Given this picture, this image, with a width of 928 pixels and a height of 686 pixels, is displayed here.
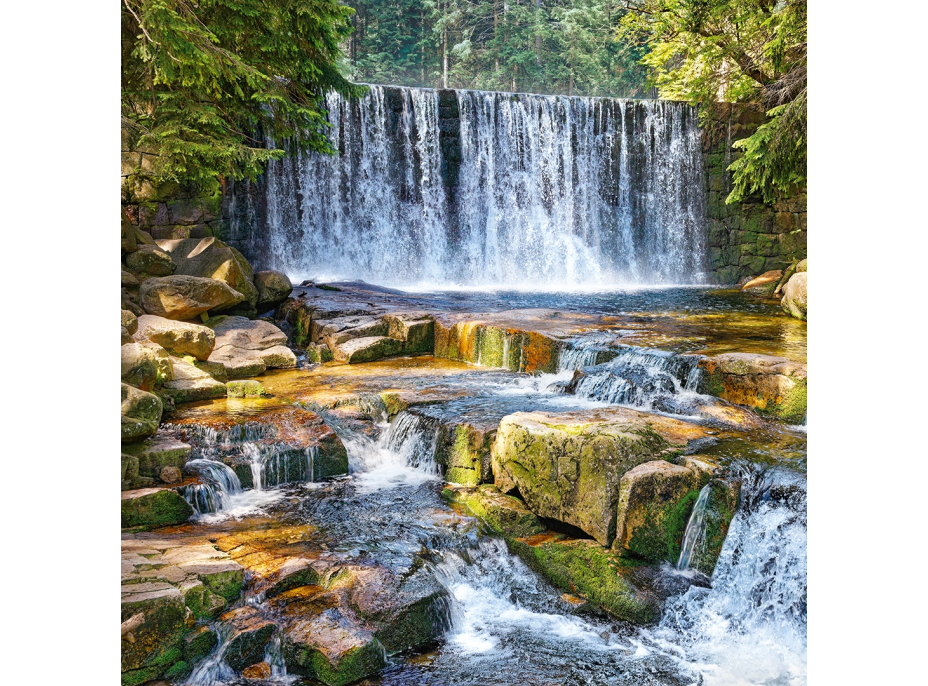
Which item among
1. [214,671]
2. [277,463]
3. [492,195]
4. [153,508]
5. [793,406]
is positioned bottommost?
[214,671]

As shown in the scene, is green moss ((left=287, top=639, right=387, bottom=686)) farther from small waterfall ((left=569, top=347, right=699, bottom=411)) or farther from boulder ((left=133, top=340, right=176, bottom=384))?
boulder ((left=133, top=340, right=176, bottom=384))

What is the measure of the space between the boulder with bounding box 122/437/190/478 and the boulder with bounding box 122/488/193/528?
26 cm

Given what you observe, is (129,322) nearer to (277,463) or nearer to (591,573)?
(277,463)

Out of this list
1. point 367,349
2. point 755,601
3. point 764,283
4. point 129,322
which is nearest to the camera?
point 755,601

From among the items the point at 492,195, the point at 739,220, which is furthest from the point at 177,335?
the point at 739,220

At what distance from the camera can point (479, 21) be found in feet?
88.5

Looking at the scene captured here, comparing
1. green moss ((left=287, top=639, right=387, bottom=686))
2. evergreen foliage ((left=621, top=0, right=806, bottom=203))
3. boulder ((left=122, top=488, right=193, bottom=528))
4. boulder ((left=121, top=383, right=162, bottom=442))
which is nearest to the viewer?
green moss ((left=287, top=639, right=387, bottom=686))

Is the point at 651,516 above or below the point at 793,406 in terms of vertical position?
below

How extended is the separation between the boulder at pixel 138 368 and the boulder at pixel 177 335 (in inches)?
36.9

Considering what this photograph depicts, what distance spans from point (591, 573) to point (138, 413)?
10.3ft

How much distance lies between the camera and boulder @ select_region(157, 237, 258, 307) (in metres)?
8.88

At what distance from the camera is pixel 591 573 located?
164 inches

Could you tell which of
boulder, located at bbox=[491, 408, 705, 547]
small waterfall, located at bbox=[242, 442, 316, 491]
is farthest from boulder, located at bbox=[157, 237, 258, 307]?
boulder, located at bbox=[491, 408, 705, 547]
